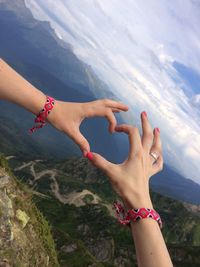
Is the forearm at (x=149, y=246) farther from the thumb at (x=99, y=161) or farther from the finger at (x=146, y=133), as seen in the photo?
the finger at (x=146, y=133)

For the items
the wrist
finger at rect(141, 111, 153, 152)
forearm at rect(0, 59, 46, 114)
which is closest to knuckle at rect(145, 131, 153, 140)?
finger at rect(141, 111, 153, 152)

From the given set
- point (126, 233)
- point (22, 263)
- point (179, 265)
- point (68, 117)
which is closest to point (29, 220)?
point (22, 263)

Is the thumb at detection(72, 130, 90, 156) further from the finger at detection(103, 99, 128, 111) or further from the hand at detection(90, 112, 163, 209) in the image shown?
the finger at detection(103, 99, 128, 111)

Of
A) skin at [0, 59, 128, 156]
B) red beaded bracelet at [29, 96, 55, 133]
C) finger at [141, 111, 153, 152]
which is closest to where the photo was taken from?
skin at [0, 59, 128, 156]


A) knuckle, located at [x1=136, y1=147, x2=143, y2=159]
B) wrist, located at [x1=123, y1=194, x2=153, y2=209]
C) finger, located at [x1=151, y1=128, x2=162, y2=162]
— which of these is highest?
finger, located at [x1=151, y1=128, x2=162, y2=162]

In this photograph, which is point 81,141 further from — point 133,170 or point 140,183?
point 140,183

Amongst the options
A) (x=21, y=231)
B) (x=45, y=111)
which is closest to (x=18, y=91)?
(x=45, y=111)

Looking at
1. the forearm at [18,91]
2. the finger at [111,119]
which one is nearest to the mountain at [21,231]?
the forearm at [18,91]
